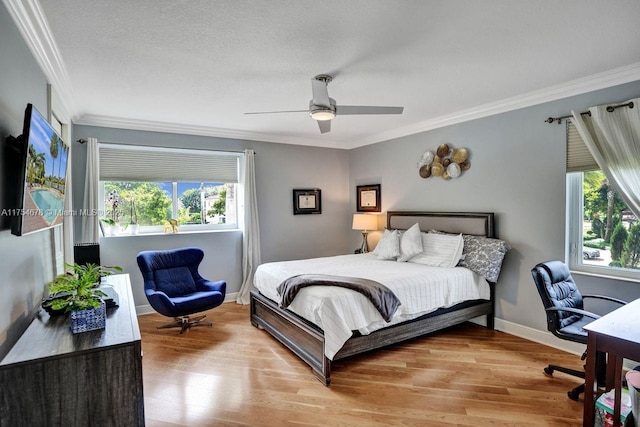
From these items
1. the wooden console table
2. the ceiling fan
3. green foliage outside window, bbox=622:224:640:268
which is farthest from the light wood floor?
the ceiling fan

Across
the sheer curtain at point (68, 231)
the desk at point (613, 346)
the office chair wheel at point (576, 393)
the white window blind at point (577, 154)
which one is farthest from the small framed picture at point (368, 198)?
the sheer curtain at point (68, 231)

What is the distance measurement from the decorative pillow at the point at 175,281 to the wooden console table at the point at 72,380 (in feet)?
7.93

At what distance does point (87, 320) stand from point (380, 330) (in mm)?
2248

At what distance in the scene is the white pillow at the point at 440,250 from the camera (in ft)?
12.5

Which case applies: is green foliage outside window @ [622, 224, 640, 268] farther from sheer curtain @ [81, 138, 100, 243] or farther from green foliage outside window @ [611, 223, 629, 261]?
sheer curtain @ [81, 138, 100, 243]

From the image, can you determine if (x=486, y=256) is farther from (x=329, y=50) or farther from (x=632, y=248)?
(x=329, y=50)

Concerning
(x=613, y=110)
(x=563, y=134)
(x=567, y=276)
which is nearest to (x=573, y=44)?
(x=613, y=110)

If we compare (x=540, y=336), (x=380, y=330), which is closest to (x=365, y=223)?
(x=380, y=330)

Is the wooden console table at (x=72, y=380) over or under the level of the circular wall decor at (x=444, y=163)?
under

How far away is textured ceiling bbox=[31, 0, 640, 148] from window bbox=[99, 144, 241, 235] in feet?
2.66

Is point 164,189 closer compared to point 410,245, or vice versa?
point 410,245

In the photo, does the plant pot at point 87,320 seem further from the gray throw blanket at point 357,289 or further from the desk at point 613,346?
the desk at point 613,346

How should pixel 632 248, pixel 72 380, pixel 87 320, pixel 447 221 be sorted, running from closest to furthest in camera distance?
pixel 72 380
pixel 87 320
pixel 632 248
pixel 447 221

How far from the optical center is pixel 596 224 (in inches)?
124
